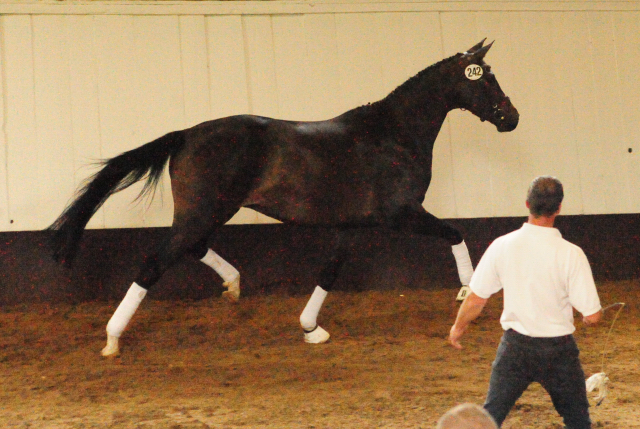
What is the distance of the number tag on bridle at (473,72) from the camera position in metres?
5.02

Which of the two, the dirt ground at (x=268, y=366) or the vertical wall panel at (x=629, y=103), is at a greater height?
the vertical wall panel at (x=629, y=103)

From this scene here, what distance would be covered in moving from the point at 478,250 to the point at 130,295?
3.75m

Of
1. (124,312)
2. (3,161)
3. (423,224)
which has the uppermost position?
(3,161)

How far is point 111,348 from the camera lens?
4438mm

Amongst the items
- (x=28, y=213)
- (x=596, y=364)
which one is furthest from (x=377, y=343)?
Answer: (x=28, y=213)

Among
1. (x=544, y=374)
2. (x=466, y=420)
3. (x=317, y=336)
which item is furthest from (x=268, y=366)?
(x=466, y=420)

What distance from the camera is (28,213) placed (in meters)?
6.02

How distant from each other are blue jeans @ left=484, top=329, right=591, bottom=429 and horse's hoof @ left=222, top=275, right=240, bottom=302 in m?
3.55

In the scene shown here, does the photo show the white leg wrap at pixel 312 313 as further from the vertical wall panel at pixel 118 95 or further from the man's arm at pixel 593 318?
the man's arm at pixel 593 318

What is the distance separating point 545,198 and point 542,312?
41 centimetres

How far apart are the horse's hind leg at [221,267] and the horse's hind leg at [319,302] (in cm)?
104

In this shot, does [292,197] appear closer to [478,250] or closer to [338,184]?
[338,184]

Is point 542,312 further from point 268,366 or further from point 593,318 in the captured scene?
point 268,366

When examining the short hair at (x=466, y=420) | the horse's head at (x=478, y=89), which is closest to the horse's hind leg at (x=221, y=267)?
the horse's head at (x=478, y=89)
